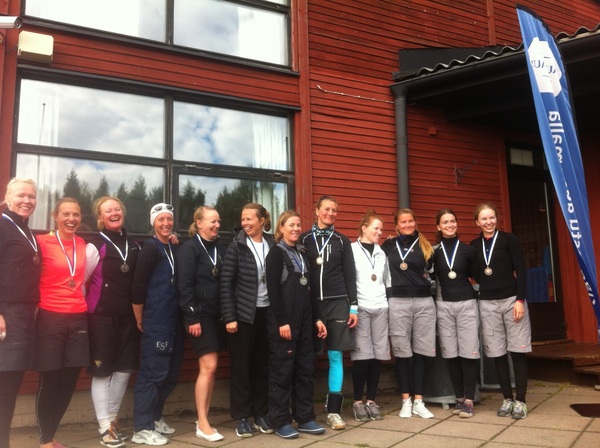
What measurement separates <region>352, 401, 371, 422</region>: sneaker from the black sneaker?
802 mm

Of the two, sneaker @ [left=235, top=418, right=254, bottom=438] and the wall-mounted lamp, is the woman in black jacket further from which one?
the wall-mounted lamp

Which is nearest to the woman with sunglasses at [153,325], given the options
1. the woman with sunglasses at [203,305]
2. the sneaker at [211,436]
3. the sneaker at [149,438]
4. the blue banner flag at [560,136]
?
the sneaker at [149,438]

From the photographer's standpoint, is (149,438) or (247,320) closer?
(149,438)

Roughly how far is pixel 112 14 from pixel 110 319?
10.2 ft


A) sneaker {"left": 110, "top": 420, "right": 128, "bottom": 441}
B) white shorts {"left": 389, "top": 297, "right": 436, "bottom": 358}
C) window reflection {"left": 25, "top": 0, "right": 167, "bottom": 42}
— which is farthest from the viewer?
window reflection {"left": 25, "top": 0, "right": 167, "bottom": 42}

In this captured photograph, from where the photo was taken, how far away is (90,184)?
17.2ft

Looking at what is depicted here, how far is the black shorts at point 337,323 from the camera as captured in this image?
472 centimetres

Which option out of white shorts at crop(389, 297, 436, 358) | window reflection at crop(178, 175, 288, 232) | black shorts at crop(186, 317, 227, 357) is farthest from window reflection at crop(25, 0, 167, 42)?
white shorts at crop(389, 297, 436, 358)

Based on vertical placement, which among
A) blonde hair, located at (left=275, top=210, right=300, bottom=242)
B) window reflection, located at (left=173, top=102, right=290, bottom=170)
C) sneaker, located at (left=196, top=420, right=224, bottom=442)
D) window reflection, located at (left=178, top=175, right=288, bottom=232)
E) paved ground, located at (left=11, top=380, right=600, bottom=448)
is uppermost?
window reflection, located at (left=173, top=102, right=290, bottom=170)

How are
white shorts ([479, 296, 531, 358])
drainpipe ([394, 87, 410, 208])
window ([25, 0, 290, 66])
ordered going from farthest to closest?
drainpipe ([394, 87, 410, 208]) < window ([25, 0, 290, 66]) < white shorts ([479, 296, 531, 358])

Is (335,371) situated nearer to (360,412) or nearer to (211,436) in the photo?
(360,412)

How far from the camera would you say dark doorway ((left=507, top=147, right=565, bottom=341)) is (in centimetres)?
784

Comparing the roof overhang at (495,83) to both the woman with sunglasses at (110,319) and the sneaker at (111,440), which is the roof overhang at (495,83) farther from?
the sneaker at (111,440)

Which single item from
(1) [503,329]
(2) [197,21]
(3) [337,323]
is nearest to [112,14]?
(2) [197,21]
